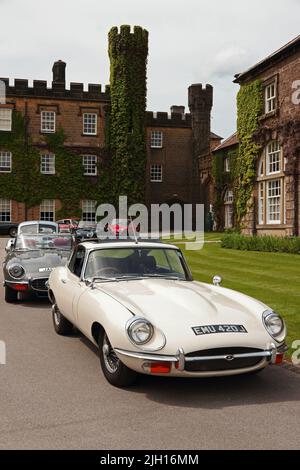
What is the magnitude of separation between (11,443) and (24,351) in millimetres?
2800

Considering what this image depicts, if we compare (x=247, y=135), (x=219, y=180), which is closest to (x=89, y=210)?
(x=219, y=180)

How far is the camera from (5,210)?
42.3 meters

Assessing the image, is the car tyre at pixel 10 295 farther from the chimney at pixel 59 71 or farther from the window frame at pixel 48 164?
the chimney at pixel 59 71

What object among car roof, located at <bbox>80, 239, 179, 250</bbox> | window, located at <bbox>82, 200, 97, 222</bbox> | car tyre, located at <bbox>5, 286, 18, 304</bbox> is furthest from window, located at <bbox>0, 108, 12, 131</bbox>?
car roof, located at <bbox>80, 239, 179, 250</bbox>

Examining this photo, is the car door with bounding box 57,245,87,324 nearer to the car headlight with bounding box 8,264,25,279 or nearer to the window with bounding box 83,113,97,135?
the car headlight with bounding box 8,264,25,279

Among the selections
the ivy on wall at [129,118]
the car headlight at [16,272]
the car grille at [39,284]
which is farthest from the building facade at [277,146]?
the car headlight at [16,272]

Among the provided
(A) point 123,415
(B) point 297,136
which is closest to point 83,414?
(A) point 123,415

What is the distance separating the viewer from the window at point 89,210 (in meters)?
44.1

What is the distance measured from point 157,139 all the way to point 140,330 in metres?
45.0

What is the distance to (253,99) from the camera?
87.9 feet

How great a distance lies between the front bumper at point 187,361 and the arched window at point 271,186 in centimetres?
2032

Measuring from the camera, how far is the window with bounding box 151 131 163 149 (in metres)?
48.6

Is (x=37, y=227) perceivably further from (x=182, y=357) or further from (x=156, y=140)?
(x=156, y=140)

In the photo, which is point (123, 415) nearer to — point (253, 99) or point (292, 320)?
point (292, 320)
